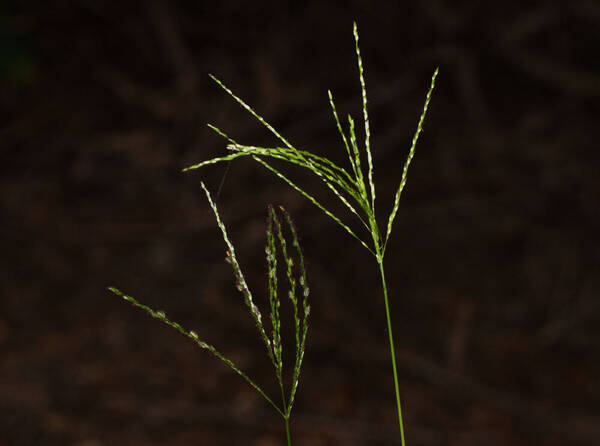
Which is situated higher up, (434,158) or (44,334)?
(434,158)

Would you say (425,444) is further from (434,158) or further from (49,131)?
(49,131)

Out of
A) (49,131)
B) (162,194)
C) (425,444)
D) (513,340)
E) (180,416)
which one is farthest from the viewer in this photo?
(49,131)

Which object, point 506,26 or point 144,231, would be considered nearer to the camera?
point 506,26

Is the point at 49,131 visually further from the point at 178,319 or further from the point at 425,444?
the point at 425,444

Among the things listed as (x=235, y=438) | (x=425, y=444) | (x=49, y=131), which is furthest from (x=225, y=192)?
(x=425, y=444)

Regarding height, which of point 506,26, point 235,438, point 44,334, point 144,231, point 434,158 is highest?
point 506,26

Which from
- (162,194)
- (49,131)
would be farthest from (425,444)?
(49,131)

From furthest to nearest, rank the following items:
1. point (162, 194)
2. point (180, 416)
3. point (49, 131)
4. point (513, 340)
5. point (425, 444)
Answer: point (49, 131) < point (162, 194) < point (513, 340) < point (180, 416) < point (425, 444)
